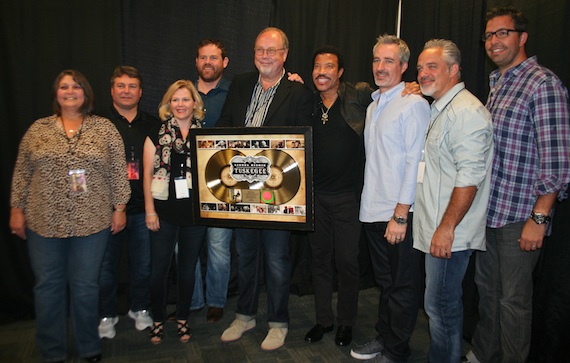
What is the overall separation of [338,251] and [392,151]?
0.92 metres

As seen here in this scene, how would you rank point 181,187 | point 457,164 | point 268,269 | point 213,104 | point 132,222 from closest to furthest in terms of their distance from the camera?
point 457,164 < point 181,187 < point 268,269 < point 132,222 < point 213,104

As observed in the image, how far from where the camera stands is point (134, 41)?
352 centimetres

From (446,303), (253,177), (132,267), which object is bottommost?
(132,267)

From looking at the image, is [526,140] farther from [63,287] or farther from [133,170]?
[63,287]

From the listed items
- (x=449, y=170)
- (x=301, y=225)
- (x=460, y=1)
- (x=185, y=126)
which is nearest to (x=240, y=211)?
(x=301, y=225)

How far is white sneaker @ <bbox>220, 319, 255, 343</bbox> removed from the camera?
295cm

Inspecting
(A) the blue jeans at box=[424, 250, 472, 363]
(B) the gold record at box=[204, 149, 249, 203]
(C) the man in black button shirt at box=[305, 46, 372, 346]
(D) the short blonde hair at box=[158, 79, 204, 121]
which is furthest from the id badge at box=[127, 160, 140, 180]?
(A) the blue jeans at box=[424, 250, 472, 363]

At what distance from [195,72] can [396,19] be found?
218 cm

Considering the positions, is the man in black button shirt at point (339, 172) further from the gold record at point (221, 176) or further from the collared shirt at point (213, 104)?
the collared shirt at point (213, 104)

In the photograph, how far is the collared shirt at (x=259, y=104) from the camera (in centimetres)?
262

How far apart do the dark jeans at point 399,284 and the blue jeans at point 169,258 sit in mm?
1249

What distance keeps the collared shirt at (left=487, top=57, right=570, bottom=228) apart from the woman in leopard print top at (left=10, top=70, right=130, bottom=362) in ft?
7.62

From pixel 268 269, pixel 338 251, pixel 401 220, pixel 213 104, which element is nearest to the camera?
pixel 401 220

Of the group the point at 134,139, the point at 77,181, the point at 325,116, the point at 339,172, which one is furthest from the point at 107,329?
the point at 325,116
